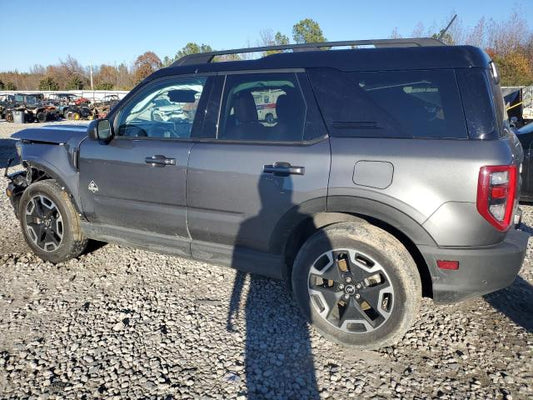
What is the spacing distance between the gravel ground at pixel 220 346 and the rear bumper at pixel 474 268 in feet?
1.69

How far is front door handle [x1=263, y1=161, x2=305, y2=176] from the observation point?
8.95ft

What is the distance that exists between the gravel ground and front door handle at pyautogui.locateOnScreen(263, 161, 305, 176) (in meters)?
1.18

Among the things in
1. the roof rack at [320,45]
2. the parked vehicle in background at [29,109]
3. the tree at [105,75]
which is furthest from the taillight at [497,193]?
the tree at [105,75]

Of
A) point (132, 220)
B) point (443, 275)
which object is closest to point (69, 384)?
point (132, 220)

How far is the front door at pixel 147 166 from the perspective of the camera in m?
3.27

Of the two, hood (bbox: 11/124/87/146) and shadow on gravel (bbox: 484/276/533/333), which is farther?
hood (bbox: 11/124/87/146)

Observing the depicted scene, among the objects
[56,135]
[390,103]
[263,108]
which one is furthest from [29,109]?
[390,103]

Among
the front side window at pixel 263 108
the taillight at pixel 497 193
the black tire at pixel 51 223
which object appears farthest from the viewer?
the black tire at pixel 51 223

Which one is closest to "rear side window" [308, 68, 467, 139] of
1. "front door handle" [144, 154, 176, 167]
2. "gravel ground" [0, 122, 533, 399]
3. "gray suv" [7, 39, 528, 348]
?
"gray suv" [7, 39, 528, 348]

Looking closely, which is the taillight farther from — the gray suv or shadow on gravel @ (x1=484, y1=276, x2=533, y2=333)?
shadow on gravel @ (x1=484, y1=276, x2=533, y2=333)

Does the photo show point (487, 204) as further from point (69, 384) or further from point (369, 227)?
point (69, 384)

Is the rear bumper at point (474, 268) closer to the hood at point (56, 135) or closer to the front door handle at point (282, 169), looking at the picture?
the front door handle at point (282, 169)

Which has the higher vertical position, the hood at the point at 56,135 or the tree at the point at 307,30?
the tree at the point at 307,30

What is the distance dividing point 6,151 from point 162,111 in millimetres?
11918
